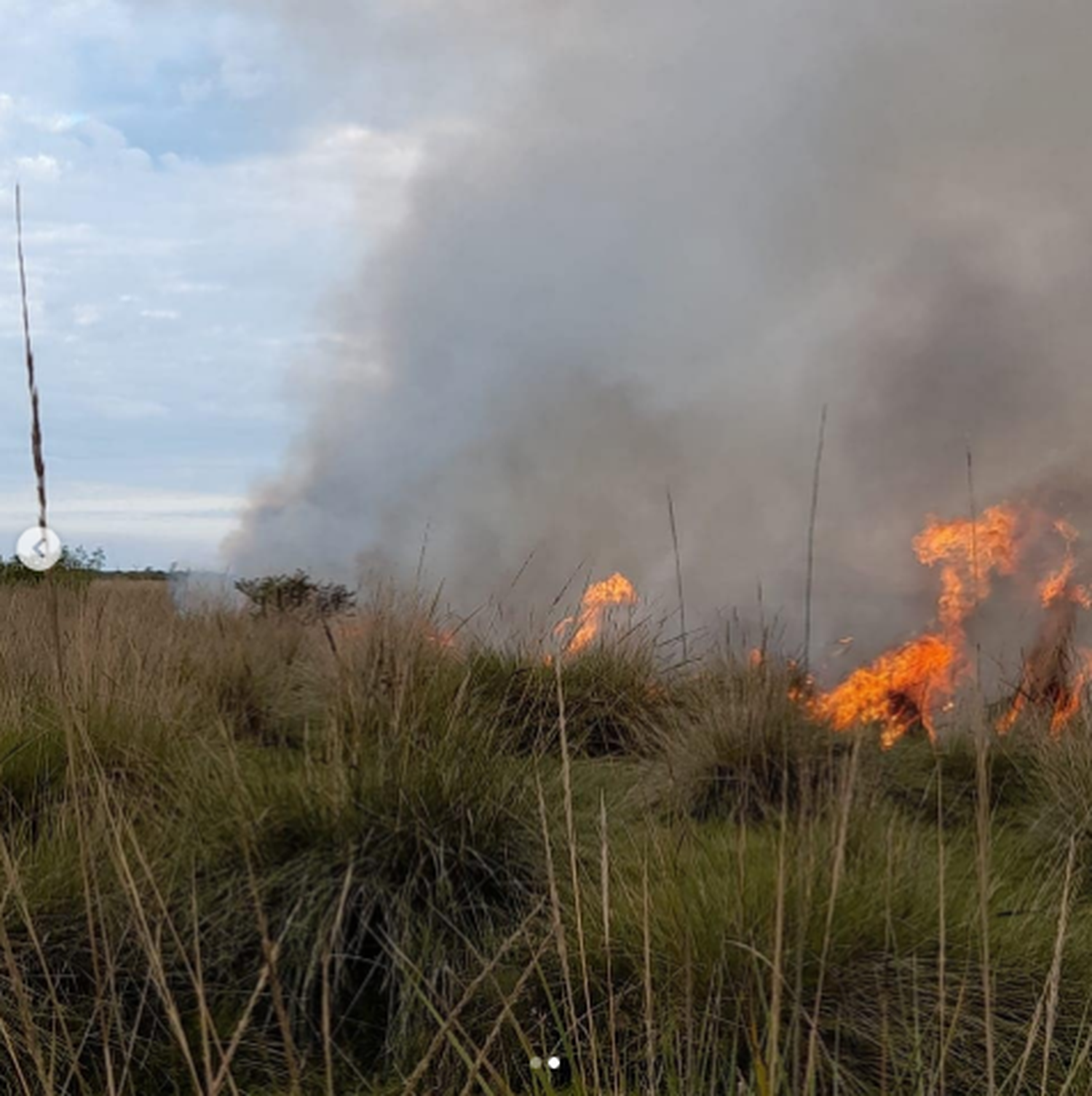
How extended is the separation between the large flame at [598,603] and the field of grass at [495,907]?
1.72 meters

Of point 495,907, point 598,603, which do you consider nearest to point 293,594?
point 598,603

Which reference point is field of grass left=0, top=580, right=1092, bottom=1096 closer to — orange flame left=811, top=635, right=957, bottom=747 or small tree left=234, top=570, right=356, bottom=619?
orange flame left=811, top=635, right=957, bottom=747

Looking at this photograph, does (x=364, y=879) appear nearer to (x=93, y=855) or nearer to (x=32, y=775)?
(x=93, y=855)

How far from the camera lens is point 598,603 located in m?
7.30

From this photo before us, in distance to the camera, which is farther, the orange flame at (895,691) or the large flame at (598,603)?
the large flame at (598,603)

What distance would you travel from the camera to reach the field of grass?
Answer: 251 cm

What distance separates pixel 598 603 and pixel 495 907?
3882 mm

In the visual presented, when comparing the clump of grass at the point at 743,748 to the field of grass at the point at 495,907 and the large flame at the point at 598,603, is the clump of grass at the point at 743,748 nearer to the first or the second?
the field of grass at the point at 495,907

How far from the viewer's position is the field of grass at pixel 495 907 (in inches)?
98.7

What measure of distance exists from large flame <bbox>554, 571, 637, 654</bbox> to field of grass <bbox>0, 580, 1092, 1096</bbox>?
5.64 feet

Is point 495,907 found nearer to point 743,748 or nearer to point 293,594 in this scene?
point 743,748

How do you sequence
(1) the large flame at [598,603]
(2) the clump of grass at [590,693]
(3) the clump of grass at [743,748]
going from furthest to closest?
(1) the large flame at [598,603]
(2) the clump of grass at [590,693]
(3) the clump of grass at [743,748]

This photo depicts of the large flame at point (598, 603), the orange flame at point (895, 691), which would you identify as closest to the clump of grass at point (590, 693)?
the large flame at point (598, 603)

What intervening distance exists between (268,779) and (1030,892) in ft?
8.94
